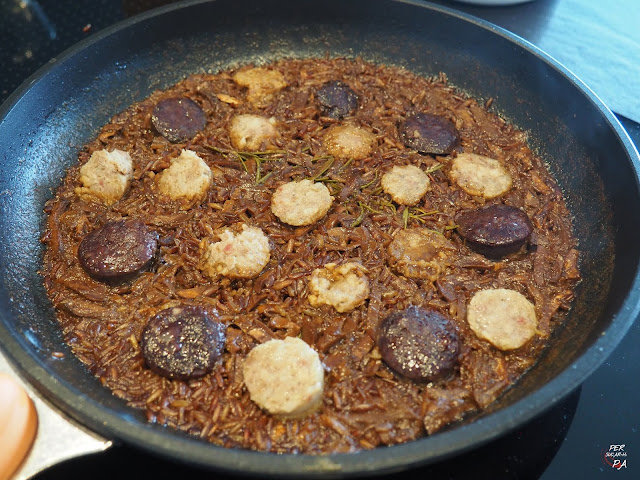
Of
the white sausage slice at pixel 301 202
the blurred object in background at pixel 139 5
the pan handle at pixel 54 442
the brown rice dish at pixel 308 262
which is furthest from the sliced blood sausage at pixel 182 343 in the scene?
the blurred object in background at pixel 139 5

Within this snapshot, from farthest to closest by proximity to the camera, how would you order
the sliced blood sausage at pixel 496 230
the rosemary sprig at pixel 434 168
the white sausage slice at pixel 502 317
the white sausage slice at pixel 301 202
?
the rosemary sprig at pixel 434 168, the white sausage slice at pixel 301 202, the sliced blood sausage at pixel 496 230, the white sausage slice at pixel 502 317

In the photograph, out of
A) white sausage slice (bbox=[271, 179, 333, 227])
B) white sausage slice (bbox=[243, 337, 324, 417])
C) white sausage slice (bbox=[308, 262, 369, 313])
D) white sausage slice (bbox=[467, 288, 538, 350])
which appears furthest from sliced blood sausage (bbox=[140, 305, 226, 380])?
white sausage slice (bbox=[467, 288, 538, 350])

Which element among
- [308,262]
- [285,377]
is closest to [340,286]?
[308,262]

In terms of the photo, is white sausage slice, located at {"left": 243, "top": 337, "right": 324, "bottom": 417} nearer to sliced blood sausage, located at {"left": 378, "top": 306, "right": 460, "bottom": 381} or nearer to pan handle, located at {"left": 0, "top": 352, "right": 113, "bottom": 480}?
sliced blood sausage, located at {"left": 378, "top": 306, "right": 460, "bottom": 381}

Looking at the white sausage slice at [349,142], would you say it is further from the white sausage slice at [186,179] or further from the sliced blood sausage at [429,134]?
the white sausage slice at [186,179]

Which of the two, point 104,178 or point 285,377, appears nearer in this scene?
point 285,377

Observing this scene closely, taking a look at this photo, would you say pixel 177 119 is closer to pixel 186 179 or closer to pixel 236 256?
pixel 186 179

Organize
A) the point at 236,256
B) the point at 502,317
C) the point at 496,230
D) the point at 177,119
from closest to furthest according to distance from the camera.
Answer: the point at 502,317, the point at 236,256, the point at 496,230, the point at 177,119
